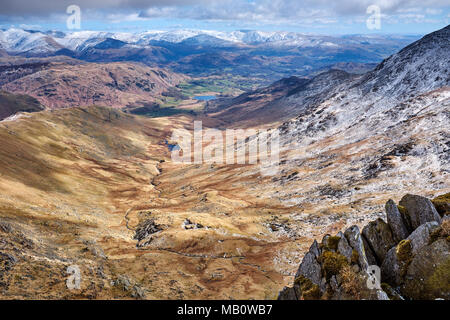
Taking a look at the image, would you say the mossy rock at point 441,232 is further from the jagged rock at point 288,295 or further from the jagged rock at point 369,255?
the jagged rock at point 288,295

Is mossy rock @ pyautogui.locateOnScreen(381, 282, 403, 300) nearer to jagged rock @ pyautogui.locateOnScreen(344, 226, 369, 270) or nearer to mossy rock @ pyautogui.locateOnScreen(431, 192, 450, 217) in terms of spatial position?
jagged rock @ pyautogui.locateOnScreen(344, 226, 369, 270)

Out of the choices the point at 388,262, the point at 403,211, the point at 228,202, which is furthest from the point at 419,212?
the point at 228,202

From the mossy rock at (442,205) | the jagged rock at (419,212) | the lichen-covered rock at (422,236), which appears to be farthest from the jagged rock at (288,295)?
the mossy rock at (442,205)

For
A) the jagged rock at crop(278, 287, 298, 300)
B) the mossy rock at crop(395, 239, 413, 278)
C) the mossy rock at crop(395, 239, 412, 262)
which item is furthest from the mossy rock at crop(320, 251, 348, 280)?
the mossy rock at crop(395, 239, 412, 262)

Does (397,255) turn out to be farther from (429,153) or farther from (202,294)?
(429,153)

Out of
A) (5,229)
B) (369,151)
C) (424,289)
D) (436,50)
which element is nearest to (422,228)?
(424,289)

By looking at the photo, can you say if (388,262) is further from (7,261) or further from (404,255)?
(7,261)
